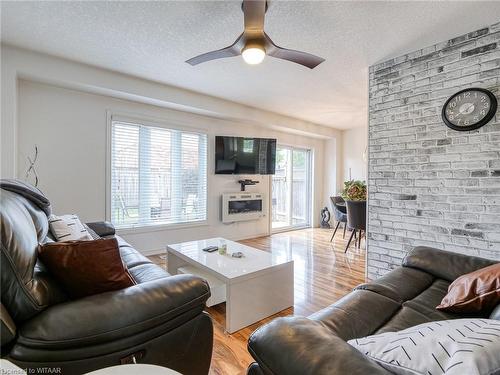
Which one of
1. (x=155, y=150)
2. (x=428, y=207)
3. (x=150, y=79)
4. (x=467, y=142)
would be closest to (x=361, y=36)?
(x=467, y=142)

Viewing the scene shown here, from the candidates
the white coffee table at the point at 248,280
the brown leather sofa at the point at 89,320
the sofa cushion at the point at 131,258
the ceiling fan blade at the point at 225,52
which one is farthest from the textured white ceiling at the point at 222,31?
the white coffee table at the point at 248,280

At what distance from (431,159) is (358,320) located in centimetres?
199

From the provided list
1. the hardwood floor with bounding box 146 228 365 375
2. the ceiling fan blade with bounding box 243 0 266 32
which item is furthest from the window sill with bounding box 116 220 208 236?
the ceiling fan blade with bounding box 243 0 266 32

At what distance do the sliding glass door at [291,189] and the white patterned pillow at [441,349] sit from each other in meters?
4.72

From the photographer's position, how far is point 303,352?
0.77 metres

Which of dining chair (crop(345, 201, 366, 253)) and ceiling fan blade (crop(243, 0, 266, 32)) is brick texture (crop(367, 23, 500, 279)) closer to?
dining chair (crop(345, 201, 366, 253))

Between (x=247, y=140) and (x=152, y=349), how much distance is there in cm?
399

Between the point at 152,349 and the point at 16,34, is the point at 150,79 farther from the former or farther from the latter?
the point at 152,349

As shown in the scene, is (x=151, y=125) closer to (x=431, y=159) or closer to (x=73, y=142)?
(x=73, y=142)

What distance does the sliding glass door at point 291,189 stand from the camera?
5727 mm

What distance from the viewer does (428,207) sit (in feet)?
8.27

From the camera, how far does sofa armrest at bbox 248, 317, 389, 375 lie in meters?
0.70

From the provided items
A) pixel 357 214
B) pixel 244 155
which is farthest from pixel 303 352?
pixel 244 155

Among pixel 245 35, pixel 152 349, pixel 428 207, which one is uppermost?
pixel 245 35
